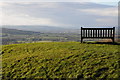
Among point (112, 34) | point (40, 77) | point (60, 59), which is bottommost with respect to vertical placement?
point (40, 77)

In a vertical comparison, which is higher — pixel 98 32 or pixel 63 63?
pixel 98 32

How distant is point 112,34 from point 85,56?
705 cm

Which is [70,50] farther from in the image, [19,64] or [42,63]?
[19,64]

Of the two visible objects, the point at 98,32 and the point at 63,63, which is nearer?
the point at 63,63

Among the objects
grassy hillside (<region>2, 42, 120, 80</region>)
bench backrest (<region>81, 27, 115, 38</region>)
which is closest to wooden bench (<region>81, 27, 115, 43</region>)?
bench backrest (<region>81, 27, 115, 38</region>)

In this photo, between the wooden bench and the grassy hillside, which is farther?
the wooden bench

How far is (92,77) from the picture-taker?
1430 centimetres

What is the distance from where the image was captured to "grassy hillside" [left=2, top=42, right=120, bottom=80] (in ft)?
49.4

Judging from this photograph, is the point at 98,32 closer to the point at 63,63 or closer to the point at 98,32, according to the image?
the point at 98,32

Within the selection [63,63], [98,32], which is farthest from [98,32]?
[63,63]

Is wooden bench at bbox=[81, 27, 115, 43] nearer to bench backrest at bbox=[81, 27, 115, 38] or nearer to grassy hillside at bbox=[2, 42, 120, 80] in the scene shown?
bench backrest at bbox=[81, 27, 115, 38]

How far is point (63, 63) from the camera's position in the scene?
54.7 ft

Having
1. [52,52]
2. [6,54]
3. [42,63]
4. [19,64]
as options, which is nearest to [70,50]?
[52,52]

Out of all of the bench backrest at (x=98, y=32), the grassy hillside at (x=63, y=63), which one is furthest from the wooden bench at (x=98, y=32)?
the grassy hillside at (x=63, y=63)
